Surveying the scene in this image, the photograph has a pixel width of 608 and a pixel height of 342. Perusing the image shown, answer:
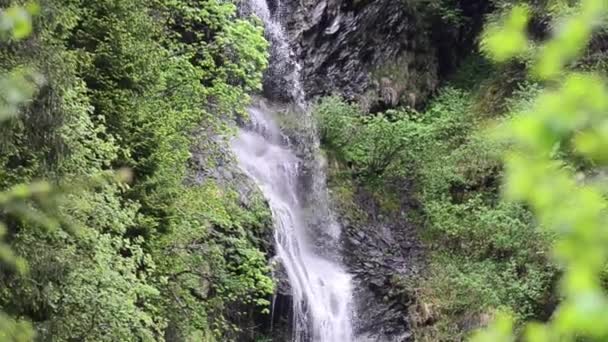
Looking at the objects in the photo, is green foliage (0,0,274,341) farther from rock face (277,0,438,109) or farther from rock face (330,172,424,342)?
rock face (277,0,438,109)

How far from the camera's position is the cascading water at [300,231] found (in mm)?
11344

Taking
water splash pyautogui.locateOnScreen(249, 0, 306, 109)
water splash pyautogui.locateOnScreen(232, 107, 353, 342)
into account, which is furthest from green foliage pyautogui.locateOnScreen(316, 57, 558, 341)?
water splash pyautogui.locateOnScreen(232, 107, 353, 342)

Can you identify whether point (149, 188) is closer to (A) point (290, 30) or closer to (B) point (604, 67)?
(B) point (604, 67)

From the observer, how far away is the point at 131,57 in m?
7.05

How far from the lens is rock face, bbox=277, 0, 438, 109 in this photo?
693 inches

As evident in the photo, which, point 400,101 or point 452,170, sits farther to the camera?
point 400,101

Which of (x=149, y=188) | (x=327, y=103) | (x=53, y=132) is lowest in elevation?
(x=53, y=132)

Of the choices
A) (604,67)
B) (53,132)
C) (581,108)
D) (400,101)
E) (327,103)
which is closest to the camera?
(581,108)

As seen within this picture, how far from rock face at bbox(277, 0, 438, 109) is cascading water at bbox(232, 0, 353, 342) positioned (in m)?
1.56

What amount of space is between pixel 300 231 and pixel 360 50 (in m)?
6.87

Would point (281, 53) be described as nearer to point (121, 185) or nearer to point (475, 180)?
point (475, 180)

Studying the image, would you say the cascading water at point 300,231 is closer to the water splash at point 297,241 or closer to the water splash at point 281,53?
the water splash at point 297,241

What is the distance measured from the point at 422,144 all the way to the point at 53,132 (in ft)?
37.9

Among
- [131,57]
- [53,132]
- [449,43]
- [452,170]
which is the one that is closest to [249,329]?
[131,57]
